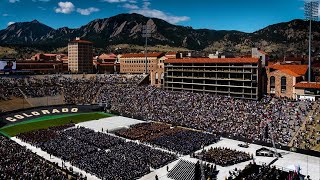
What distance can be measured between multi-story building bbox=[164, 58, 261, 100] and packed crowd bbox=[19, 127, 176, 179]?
1248 inches

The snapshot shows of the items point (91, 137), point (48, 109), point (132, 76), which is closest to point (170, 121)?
point (91, 137)

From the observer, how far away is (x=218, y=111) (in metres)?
66.1

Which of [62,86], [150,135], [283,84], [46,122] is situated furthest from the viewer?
[62,86]

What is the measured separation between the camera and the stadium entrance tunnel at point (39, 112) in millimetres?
71000

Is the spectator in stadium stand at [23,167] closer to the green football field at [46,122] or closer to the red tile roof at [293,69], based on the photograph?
the green football field at [46,122]

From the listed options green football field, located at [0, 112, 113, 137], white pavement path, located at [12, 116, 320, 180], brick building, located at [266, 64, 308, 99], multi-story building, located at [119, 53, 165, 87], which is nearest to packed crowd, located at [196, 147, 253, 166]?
white pavement path, located at [12, 116, 320, 180]

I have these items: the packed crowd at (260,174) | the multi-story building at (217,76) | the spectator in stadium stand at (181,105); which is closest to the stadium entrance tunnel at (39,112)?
the spectator in stadium stand at (181,105)

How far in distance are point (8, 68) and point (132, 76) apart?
135 feet

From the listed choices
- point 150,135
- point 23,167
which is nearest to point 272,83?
point 150,135

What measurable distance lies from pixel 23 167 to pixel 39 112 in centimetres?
4348

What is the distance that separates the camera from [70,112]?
264 feet

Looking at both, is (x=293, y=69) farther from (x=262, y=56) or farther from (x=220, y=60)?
(x=220, y=60)

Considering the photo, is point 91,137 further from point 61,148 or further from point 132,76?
point 132,76

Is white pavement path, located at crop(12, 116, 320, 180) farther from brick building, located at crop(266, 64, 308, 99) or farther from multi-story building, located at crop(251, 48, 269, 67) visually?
multi-story building, located at crop(251, 48, 269, 67)
